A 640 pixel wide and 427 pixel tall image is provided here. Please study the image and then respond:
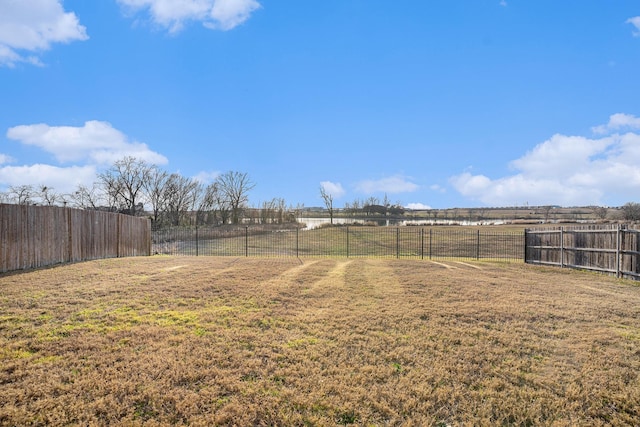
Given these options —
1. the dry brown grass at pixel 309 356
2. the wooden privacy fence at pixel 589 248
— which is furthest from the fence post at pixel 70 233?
the wooden privacy fence at pixel 589 248

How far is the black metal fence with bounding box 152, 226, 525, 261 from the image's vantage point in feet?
72.9

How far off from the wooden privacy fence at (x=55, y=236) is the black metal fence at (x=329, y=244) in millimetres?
6551

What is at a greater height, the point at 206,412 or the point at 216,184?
the point at 216,184

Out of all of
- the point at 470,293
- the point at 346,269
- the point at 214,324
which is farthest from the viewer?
the point at 346,269

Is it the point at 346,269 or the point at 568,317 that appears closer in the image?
the point at 568,317

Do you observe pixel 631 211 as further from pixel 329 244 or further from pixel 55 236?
pixel 55 236

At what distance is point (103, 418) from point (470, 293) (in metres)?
6.30

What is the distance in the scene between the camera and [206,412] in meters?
2.88

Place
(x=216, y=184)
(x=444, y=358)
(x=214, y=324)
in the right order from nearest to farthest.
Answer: (x=444, y=358)
(x=214, y=324)
(x=216, y=184)

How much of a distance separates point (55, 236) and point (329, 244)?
1968 cm

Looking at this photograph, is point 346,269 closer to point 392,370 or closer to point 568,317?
point 568,317

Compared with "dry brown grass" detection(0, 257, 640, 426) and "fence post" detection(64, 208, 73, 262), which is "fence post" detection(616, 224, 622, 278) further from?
"fence post" detection(64, 208, 73, 262)

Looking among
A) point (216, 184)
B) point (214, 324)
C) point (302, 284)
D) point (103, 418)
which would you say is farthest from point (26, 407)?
point (216, 184)

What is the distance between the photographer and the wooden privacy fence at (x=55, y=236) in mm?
9266
